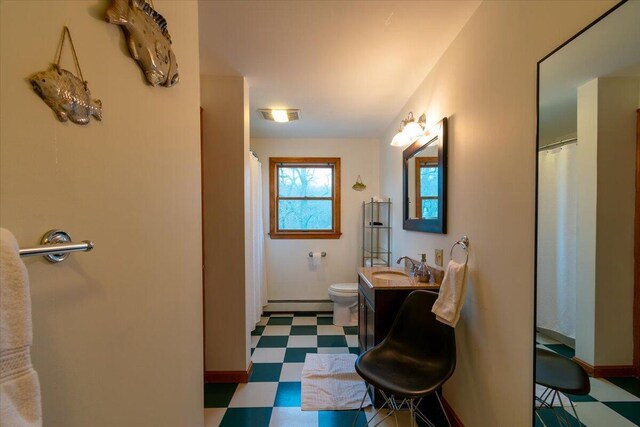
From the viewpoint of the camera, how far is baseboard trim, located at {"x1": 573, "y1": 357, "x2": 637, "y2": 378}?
27.9 inches

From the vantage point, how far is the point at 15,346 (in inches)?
14.8

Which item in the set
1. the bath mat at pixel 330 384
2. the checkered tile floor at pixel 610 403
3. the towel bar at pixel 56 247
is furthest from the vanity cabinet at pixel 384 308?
the towel bar at pixel 56 247

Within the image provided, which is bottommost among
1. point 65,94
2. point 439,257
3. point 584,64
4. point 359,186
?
point 439,257

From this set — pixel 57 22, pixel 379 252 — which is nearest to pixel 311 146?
pixel 379 252

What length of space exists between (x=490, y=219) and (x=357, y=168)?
2.47 m

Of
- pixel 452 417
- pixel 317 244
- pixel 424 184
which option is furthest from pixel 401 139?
pixel 452 417

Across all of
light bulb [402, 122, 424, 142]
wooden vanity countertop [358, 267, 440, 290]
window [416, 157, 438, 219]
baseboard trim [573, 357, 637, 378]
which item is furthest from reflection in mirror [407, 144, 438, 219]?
baseboard trim [573, 357, 637, 378]

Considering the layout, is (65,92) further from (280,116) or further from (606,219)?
(280,116)

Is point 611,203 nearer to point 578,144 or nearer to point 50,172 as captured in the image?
point 578,144

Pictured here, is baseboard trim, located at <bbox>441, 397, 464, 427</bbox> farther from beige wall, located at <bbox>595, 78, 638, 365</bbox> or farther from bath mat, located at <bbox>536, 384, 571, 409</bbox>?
beige wall, located at <bbox>595, 78, 638, 365</bbox>

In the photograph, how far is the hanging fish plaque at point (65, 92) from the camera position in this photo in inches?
18.4

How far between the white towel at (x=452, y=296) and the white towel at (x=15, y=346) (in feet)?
4.91

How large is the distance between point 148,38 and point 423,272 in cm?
194

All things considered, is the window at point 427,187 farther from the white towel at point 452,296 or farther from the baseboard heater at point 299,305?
the baseboard heater at point 299,305
